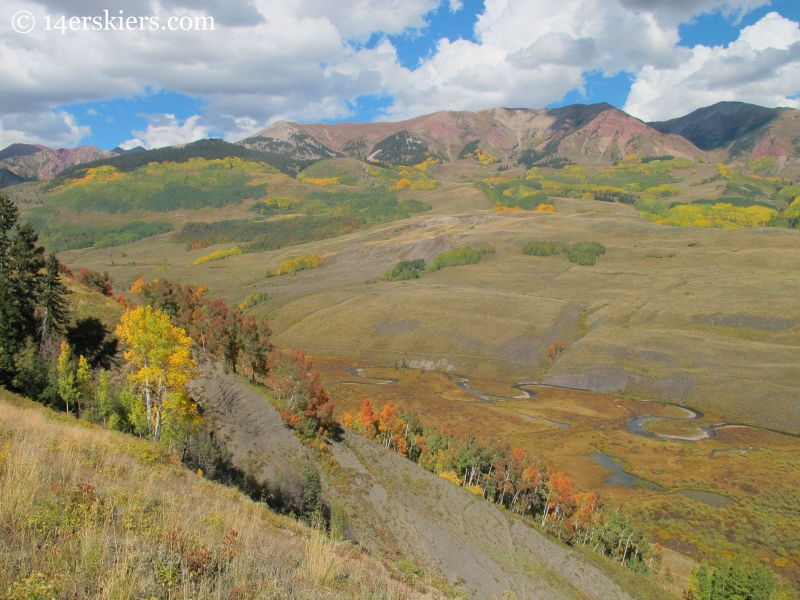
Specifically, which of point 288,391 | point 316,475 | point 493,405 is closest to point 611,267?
point 493,405

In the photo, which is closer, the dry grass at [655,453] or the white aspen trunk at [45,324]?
the white aspen trunk at [45,324]

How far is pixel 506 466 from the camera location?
66062mm

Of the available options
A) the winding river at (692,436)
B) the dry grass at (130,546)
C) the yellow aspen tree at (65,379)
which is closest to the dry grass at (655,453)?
the winding river at (692,436)

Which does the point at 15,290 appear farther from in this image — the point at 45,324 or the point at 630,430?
the point at 630,430

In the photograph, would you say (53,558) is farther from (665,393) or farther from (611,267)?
(611,267)

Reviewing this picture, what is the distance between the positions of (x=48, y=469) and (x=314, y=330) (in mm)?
149753

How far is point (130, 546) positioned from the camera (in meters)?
6.62

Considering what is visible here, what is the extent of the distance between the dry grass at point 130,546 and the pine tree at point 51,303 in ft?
129

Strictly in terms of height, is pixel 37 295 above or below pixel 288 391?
above

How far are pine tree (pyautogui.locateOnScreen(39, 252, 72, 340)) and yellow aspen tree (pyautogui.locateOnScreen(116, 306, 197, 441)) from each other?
1479cm

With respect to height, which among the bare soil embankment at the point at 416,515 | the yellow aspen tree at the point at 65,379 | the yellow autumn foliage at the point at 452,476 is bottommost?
the yellow autumn foliage at the point at 452,476

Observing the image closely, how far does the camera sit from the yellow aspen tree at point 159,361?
109 ft

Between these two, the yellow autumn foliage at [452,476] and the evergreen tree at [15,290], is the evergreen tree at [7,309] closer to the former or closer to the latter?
the evergreen tree at [15,290]

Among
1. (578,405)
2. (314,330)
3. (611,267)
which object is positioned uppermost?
(611,267)
